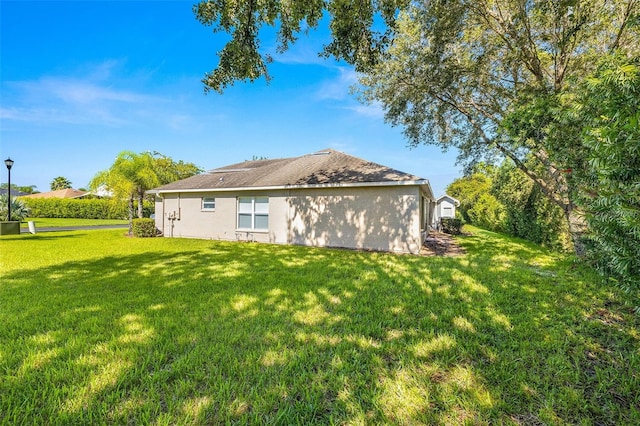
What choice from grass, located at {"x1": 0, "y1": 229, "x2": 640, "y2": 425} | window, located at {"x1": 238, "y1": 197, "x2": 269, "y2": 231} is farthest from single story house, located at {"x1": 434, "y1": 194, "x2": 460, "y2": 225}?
grass, located at {"x1": 0, "y1": 229, "x2": 640, "y2": 425}

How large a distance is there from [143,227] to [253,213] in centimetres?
696

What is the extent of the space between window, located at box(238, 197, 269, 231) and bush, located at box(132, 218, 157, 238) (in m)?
5.75

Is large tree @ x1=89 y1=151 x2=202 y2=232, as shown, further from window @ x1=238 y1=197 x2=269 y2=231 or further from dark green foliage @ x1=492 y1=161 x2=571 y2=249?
dark green foliage @ x1=492 y1=161 x2=571 y2=249

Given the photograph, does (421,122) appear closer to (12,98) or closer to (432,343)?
(432,343)

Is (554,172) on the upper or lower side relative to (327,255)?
upper

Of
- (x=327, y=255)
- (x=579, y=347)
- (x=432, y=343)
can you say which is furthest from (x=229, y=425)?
(x=327, y=255)

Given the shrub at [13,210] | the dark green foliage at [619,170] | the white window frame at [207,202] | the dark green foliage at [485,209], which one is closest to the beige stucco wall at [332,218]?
the white window frame at [207,202]

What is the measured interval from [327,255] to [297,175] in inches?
204

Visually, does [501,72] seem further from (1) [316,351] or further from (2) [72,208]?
(2) [72,208]

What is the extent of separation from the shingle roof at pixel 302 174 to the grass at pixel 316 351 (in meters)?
6.22

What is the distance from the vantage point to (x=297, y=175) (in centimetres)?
1347

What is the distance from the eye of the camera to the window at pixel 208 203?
14852 mm

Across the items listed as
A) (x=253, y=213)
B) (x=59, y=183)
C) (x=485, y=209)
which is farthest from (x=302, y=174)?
(x=59, y=183)

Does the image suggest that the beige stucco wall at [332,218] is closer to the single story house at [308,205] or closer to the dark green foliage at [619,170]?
the single story house at [308,205]
